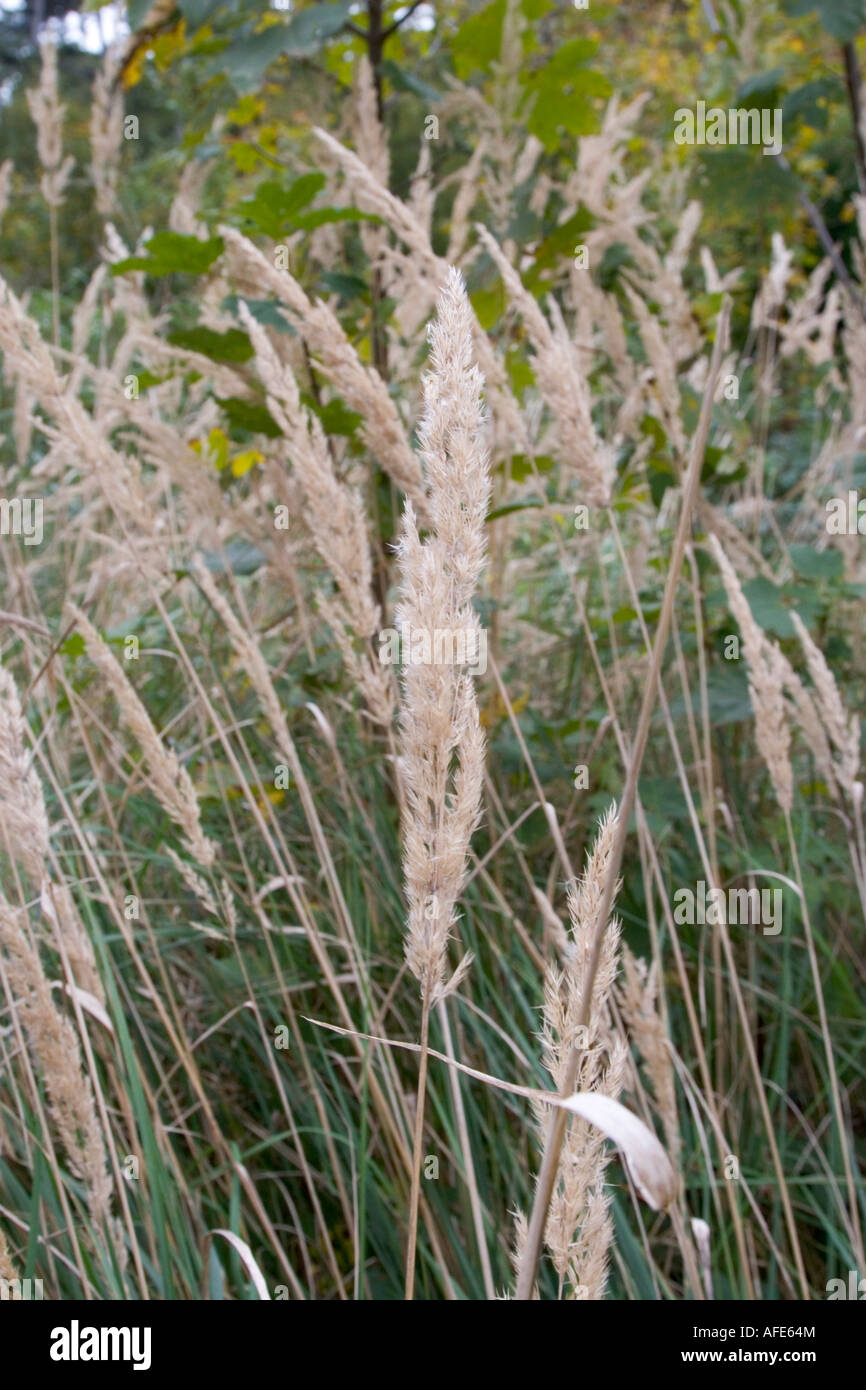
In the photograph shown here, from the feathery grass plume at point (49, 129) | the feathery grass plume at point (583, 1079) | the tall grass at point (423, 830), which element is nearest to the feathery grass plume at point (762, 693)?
the tall grass at point (423, 830)

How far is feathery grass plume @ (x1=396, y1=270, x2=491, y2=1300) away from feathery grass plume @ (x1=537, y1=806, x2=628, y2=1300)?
87 millimetres

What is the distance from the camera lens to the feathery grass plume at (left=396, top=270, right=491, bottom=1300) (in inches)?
28.1

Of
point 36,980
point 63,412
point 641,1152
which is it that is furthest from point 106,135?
point 641,1152

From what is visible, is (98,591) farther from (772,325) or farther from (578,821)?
(772,325)

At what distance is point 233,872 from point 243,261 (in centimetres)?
89

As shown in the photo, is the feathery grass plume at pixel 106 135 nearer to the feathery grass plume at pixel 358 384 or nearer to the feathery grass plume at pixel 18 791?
the feathery grass plume at pixel 358 384

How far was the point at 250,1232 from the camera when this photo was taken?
1.48 metres

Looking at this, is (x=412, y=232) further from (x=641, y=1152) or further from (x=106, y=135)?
(x=106, y=135)

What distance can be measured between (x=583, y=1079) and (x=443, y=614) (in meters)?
0.32

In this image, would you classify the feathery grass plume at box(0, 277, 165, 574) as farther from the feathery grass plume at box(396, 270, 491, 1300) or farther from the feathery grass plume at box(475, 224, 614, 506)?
the feathery grass plume at box(396, 270, 491, 1300)

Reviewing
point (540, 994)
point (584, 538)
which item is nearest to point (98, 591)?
point (584, 538)

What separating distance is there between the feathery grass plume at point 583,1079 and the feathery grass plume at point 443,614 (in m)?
0.09

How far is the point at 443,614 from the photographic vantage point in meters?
0.71

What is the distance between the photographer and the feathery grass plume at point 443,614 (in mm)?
713
